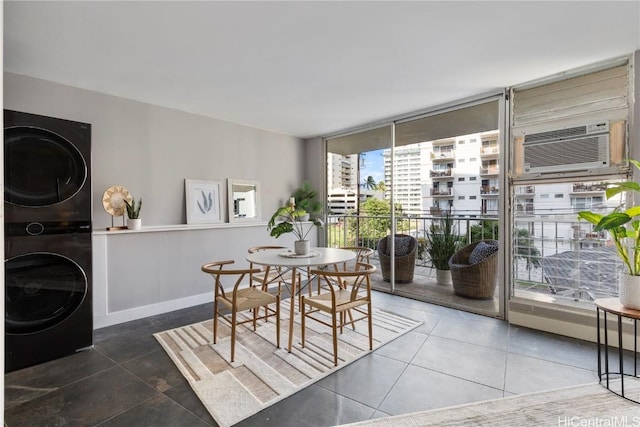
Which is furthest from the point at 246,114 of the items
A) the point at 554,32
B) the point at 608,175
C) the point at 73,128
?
the point at 608,175

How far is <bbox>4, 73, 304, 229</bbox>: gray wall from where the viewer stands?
2.83 meters

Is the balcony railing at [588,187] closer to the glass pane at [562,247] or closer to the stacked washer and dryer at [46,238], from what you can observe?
the glass pane at [562,247]

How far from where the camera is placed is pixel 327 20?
6.40 ft

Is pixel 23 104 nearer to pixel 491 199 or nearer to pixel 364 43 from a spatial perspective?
pixel 364 43

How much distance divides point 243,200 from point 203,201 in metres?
0.59

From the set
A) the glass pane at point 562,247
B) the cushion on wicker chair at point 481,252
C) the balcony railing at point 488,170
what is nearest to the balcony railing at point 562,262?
the glass pane at point 562,247

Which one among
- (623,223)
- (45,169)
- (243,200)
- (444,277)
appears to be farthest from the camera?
(444,277)

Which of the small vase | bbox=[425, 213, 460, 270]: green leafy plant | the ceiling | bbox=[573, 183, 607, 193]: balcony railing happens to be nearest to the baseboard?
the small vase

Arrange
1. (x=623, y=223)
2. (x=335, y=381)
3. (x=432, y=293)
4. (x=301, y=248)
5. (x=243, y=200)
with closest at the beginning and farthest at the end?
(x=623, y=223) → (x=335, y=381) → (x=301, y=248) → (x=432, y=293) → (x=243, y=200)

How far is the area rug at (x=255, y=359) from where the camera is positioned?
1.90 meters

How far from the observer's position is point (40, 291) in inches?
92.2

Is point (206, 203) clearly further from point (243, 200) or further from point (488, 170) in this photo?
point (488, 170)

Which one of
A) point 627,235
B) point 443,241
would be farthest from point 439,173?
point 627,235

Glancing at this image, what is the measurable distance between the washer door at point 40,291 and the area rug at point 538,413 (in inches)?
92.9
